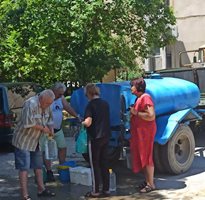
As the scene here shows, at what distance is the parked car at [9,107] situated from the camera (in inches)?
413

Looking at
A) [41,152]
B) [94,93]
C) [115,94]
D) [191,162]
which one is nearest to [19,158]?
[41,152]

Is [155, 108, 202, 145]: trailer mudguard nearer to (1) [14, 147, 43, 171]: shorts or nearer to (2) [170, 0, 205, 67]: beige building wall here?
(1) [14, 147, 43, 171]: shorts

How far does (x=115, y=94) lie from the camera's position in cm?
771

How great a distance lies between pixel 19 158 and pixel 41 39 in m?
7.38

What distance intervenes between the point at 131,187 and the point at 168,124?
1.23 meters

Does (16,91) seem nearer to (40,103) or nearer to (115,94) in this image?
(115,94)

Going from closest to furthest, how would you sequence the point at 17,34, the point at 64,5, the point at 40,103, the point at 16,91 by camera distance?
the point at 40,103 → the point at 16,91 → the point at 64,5 → the point at 17,34

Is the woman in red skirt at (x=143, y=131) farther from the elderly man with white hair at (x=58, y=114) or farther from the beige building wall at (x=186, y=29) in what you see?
the beige building wall at (x=186, y=29)

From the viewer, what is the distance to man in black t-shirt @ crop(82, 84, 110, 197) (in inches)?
255

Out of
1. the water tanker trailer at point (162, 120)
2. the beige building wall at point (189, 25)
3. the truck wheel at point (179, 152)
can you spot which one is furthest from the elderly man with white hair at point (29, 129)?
the beige building wall at point (189, 25)

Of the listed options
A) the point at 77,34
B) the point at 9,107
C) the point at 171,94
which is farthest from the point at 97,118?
the point at 77,34

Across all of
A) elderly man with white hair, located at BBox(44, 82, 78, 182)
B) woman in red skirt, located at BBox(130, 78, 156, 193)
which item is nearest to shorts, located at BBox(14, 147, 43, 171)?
elderly man with white hair, located at BBox(44, 82, 78, 182)

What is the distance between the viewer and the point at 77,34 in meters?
12.9

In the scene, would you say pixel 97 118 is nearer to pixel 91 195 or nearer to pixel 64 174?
pixel 91 195
